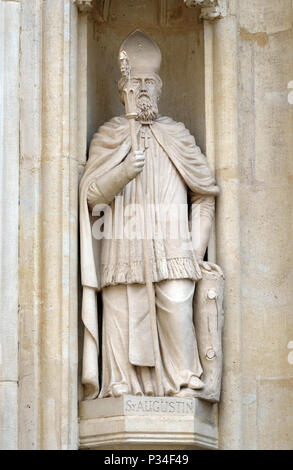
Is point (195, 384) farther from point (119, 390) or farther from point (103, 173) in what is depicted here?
point (103, 173)

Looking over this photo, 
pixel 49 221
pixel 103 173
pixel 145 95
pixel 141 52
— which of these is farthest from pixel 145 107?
pixel 49 221

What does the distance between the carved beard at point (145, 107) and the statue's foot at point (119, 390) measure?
1.76 metres

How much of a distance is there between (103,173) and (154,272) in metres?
0.72

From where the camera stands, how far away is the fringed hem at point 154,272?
1133cm

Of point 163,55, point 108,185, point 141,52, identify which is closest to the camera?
point 108,185

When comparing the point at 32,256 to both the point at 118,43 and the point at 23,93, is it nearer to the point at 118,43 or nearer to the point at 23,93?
the point at 23,93

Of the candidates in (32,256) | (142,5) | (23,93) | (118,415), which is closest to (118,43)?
(142,5)

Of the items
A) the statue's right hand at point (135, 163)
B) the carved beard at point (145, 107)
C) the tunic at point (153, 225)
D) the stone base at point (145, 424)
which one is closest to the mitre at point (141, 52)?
the carved beard at point (145, 107)

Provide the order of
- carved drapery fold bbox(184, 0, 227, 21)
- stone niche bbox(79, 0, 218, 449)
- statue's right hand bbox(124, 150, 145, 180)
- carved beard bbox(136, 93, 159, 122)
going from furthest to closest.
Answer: stone niche bbox(79, 0, 218, 449)
carved drapery fold bbox(184, 0, 227, 21)
carved beard bbox(136, 93, 159, 122)
statue's right hand bbox(124, 150, 145, 180)

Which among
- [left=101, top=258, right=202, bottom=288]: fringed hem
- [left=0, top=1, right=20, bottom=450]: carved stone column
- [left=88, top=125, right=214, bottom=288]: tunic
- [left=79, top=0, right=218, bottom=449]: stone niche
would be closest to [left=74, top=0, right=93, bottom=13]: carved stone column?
[left=79, top=0, right=218, bottom=449]: stone niche

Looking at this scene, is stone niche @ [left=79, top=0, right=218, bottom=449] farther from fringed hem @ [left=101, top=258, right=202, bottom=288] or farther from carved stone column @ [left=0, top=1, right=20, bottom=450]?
fringed hem @ [left=101, top=258, right=202, bottom=288]

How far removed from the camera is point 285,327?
37.9ft

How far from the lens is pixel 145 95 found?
11.7 metres

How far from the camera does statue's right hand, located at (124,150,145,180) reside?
11258mm
